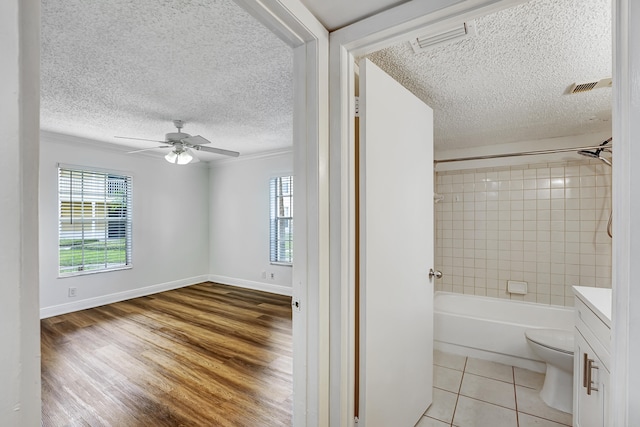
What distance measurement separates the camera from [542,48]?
1.54m

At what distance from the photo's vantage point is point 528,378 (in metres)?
2.42

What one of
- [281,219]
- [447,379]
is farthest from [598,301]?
[281,219]

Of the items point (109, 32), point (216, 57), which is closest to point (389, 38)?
point (216, 57)

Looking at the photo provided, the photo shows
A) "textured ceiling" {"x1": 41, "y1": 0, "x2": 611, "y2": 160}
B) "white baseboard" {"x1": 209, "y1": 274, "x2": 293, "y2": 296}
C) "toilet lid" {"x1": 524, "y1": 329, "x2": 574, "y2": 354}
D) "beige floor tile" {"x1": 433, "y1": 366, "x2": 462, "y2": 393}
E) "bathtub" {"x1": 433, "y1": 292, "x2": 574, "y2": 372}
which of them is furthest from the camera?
"white baseboard" {"x1": 209, "y1": 274, "x2": 293, "y2": 296}

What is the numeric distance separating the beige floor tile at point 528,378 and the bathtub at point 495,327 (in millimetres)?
55

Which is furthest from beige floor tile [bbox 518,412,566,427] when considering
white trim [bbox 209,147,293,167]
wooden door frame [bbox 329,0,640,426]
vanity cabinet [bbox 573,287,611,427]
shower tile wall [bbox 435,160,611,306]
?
white trim [bbox 209,147,293,167]

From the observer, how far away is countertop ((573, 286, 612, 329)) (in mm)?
1231

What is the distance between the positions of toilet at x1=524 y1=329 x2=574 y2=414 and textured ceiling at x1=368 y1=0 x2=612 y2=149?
1.73 meters

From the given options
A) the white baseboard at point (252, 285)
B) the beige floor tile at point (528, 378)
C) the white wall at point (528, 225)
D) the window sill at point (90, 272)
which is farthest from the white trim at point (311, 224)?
the window sill at point (90, 272)

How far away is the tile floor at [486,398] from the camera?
6.28ft

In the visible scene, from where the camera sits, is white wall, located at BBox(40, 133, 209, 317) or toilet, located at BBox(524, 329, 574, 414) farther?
white wall, located at BBox(40, 133, 209, 317)

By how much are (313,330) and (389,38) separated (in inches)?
51.0

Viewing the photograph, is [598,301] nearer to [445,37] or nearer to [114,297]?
[445,37]

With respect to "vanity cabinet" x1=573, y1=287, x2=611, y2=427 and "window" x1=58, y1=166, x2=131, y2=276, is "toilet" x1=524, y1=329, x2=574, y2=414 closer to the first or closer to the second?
"vanity cabinet" x1=573, y1=287, x2=611, y2=427
